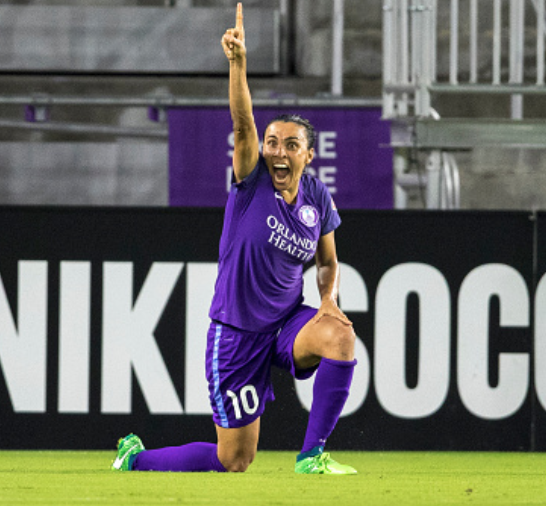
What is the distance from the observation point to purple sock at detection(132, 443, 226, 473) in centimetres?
580

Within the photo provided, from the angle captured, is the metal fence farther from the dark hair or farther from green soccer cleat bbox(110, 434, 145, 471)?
green soccer cleat bbox(110, 434, 145, 471)

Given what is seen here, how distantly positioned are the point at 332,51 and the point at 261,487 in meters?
6.84

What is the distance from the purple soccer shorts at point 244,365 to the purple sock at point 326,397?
220 mm

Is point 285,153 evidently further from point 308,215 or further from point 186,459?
point 186,459

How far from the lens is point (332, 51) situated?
10.7 meters

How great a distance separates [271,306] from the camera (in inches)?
219

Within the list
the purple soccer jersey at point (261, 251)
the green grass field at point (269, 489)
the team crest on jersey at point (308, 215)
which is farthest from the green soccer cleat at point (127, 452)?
the team crest on jersey at point (308, 215)

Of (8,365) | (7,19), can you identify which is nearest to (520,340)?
(8,365)

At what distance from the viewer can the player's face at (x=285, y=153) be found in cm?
550

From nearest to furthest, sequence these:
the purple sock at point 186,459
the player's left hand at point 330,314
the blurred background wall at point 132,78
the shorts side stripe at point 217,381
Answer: the player's left hand at point 330,314 → the shorts side stripe at point 217,381 → the purple sock at point 186,459 → the blurred background wall at point 132,78

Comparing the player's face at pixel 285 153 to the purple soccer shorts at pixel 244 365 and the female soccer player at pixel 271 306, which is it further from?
the purple soccer shorts at pixel 244 365

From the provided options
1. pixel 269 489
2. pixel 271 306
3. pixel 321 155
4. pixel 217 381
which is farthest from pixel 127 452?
pixel 321 155

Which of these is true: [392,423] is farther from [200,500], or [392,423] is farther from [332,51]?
[332,51]

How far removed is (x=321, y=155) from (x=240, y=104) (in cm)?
377
